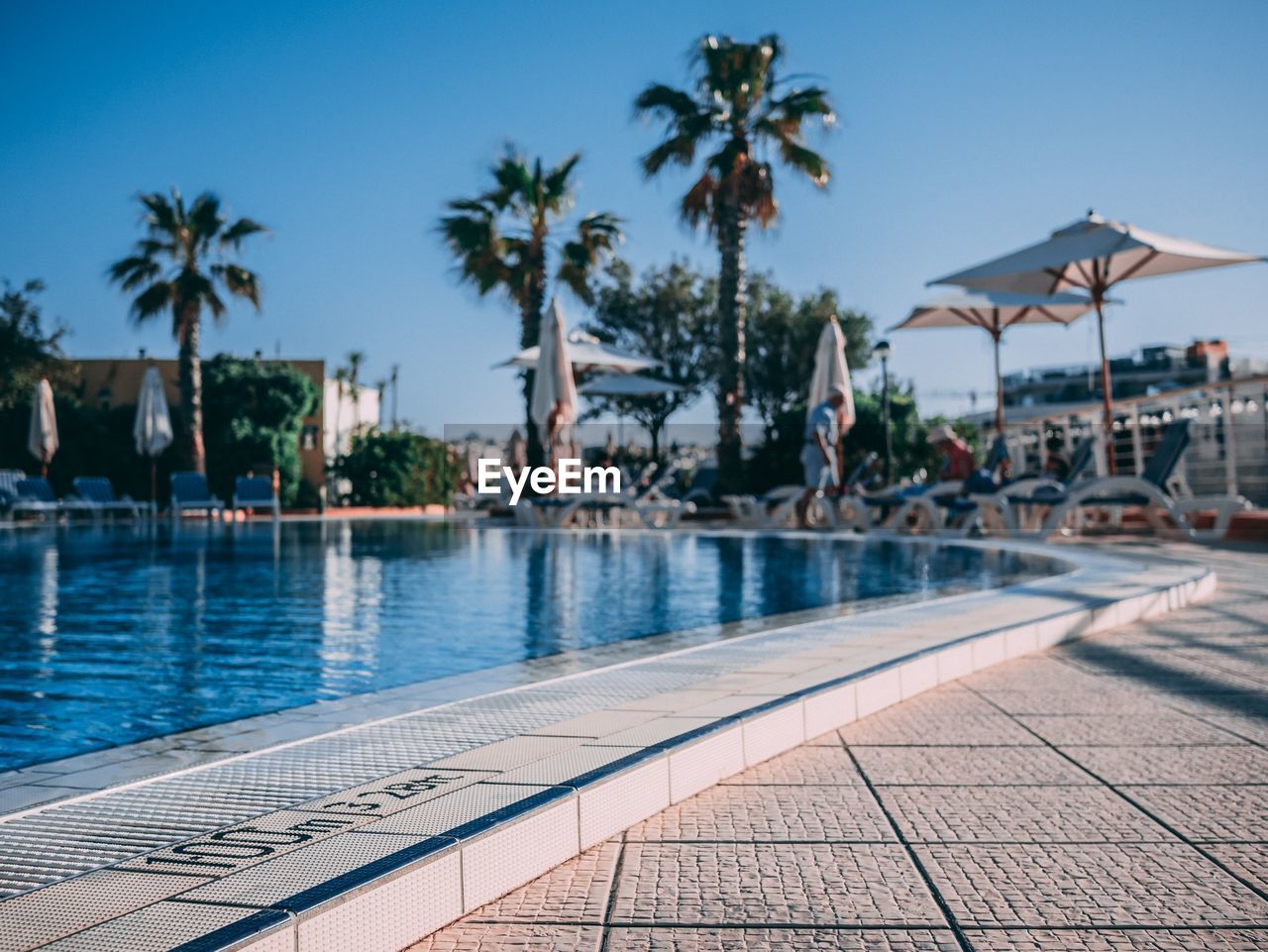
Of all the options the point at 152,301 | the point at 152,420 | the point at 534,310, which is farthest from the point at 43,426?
the point at 534,310

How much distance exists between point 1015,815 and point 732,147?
53.3 feet

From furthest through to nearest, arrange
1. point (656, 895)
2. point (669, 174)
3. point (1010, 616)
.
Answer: point (669, 174) → point (1010, 616) → point (656, 895)

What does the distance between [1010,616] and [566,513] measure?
1155cm

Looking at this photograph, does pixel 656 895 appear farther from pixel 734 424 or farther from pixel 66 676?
pixel 734 424

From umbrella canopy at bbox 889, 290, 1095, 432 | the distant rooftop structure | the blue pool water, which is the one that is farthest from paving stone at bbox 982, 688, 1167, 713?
the distant rooftop structure

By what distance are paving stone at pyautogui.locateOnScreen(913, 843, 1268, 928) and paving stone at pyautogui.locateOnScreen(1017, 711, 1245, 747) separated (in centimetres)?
87

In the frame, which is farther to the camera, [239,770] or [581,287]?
[581,287]

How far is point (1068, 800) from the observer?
7.47 feet

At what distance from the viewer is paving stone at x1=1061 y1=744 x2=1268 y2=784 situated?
2447 millimetres

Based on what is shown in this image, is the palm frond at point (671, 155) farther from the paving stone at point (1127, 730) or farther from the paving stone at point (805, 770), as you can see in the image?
the paving stone at point (805, 770)

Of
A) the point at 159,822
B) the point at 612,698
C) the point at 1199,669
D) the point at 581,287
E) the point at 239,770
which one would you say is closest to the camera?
the point at 159,822

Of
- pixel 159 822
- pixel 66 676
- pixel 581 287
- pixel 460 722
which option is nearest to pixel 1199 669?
pixel 460 722

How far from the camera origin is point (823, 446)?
13.5 m

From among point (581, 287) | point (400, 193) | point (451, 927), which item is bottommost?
point (451, 927)
